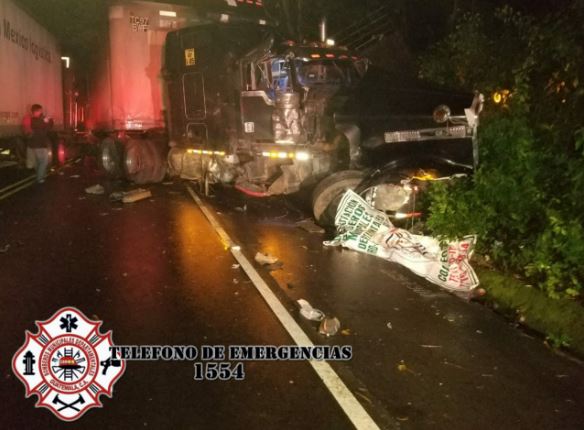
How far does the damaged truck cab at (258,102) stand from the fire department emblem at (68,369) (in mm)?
5663

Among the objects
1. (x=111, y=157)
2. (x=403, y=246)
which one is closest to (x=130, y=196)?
(x=111, y=157)

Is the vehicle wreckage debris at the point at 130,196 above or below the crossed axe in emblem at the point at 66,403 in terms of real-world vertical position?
above

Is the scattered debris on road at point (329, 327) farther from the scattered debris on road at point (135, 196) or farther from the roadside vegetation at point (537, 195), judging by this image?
the scattered debris on road at point (135, 196)

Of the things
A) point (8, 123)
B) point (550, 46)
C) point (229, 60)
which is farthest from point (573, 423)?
point (8, 123)

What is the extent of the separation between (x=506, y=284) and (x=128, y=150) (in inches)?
406

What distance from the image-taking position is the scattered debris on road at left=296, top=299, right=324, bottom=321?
16.1 ft

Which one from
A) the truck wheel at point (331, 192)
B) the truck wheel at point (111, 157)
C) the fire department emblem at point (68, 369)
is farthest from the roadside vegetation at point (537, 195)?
the truck wheel at point (111, 157)

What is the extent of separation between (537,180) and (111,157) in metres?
11.6

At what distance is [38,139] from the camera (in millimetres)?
13406

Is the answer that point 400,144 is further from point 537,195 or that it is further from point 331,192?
point 537,195

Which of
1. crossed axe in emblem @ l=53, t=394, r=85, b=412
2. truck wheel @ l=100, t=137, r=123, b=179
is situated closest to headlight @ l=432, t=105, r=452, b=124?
crossed axe in emblem @ l=53, t=394, r=85, b=412

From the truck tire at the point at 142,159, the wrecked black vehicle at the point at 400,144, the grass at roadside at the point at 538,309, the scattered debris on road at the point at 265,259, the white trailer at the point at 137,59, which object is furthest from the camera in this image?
the truck tire at the point at 142,159

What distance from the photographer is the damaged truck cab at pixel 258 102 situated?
9625 millimetres

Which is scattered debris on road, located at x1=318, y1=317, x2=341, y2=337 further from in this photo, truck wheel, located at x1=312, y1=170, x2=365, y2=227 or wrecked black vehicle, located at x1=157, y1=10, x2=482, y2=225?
truck wheel, located at x1=312, y1=170, x2=365, y2=227
